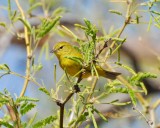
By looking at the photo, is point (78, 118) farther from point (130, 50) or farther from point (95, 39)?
point (130, 50)

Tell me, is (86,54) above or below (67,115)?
above

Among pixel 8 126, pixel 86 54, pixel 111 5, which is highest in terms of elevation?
pixel 86 54

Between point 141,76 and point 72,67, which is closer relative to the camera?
point 141,76

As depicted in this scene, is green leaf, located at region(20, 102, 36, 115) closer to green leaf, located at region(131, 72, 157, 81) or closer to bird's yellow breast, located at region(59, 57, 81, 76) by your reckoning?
bird's yellow breast, located at region(59, 57, 81, 76)

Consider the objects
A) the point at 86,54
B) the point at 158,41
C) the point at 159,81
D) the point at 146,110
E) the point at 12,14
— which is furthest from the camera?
the point at 158,41

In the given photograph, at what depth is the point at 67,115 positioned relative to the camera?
1149 mm

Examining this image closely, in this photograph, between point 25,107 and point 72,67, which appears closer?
point 25,107

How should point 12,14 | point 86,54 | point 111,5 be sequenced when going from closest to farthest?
point 86,54, point 12,14, point 111,5

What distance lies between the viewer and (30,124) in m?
0.99

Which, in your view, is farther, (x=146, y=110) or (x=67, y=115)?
(x=146, y=110)

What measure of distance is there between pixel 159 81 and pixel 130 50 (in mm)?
477

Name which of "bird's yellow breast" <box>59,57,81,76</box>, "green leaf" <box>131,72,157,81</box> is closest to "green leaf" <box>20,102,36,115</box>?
"bird's yellow breast" <box>59,57,81,76</box>

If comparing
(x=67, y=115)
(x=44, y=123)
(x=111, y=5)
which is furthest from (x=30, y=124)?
(x=111, y=5)

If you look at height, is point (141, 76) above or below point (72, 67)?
above
